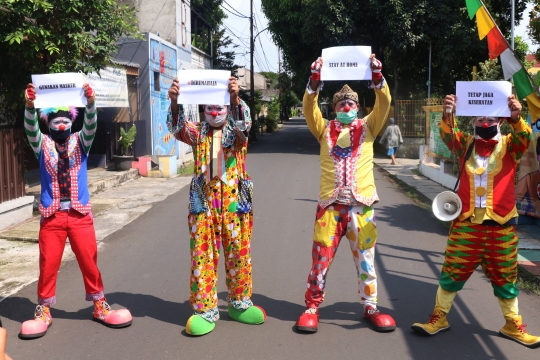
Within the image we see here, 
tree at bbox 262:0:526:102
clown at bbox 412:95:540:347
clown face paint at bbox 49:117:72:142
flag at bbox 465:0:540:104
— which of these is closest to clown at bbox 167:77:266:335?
clown face paint at bbox 49:117:72:142

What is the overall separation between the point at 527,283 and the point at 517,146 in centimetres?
224

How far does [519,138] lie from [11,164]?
791 centimetres

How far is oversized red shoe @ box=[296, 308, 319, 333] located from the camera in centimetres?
443

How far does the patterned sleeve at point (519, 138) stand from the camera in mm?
4082

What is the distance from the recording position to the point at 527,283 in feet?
18.8

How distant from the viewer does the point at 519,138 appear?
4.11 metres

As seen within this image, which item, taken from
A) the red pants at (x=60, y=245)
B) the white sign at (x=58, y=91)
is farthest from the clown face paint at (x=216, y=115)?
the red pants at (x=60, y=245)

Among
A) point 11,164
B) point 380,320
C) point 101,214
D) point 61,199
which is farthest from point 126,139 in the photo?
point 380,320

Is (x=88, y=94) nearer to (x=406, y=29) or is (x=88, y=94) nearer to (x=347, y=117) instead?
(x=347, y=117)

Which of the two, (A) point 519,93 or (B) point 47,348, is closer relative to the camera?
(B) point 47,348

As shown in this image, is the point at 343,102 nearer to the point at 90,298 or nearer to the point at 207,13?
the point at 90,298

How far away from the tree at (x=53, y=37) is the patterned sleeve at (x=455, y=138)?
673 centimetres

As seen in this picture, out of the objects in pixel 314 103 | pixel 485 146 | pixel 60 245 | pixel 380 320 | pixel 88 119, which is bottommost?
pixel 380 320

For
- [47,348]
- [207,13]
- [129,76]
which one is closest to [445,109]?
[47,348]
